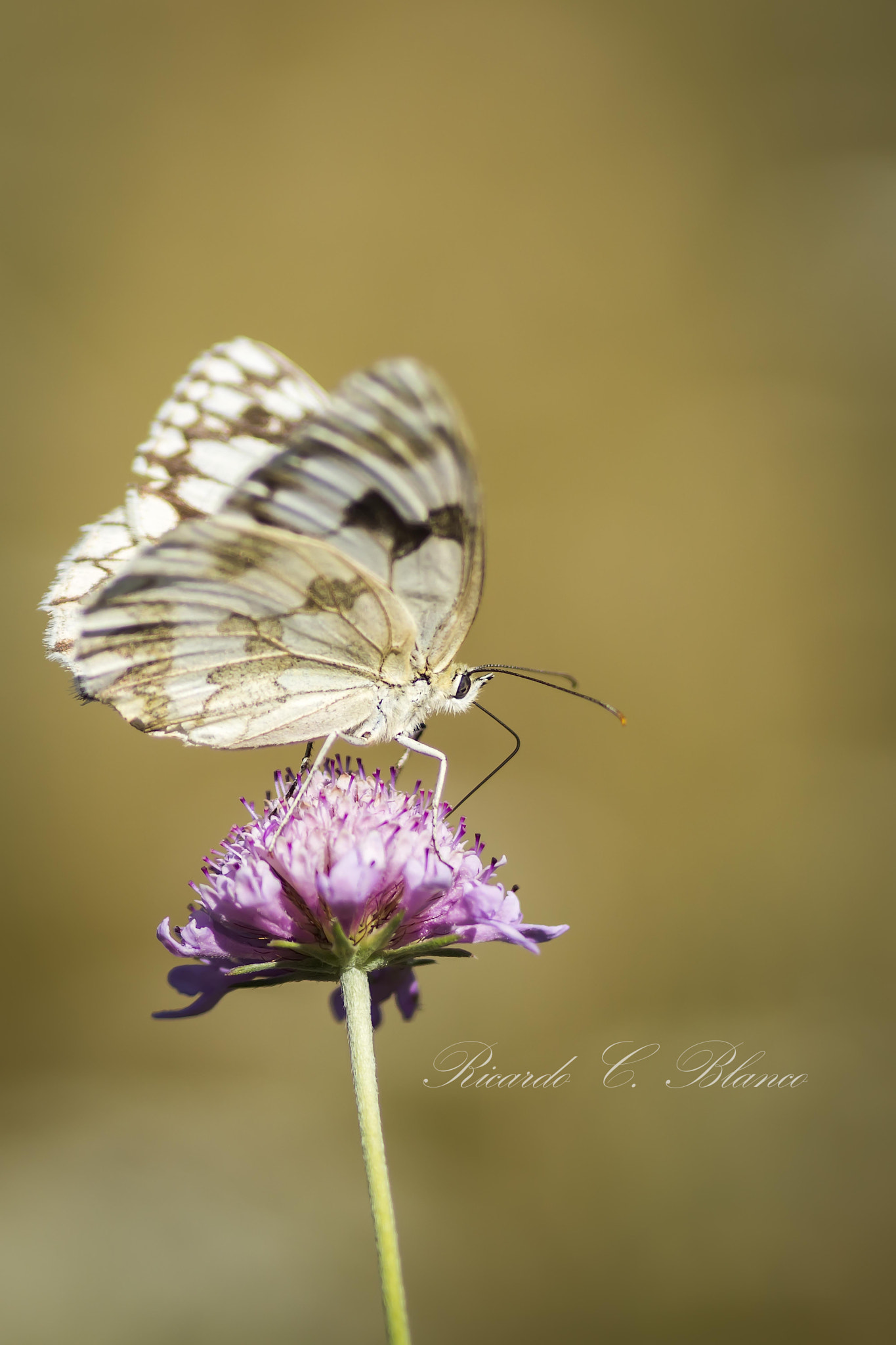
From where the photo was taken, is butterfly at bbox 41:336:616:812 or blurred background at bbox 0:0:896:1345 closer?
butterfly at bbox 41:336:616:812

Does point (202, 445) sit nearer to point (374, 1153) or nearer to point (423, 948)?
point (423, 948)

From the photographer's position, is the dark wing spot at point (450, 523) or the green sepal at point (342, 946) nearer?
the green sepal at point (342, 946)

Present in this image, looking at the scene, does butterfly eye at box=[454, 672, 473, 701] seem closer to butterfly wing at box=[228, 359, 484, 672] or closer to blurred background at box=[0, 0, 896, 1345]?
butterfly wing at box=[228, 359, 484, 672]

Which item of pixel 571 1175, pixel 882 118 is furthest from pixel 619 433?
pixel 571 1175

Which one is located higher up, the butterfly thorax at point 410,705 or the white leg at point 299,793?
the butterfly thorax at point 410,705

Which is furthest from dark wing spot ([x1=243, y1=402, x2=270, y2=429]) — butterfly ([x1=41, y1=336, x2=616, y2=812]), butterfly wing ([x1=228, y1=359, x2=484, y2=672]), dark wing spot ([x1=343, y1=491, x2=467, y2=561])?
dark wing spot ([x1=343, y1=491, x2=467, y2=561])

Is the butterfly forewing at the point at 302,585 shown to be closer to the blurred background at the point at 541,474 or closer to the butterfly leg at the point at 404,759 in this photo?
the butterfly leg at the point at 404,759

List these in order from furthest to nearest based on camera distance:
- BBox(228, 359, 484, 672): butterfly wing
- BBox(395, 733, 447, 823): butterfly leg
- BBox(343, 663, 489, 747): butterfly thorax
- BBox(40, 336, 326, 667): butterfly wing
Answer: BBox(40, 336, 326, 667): butterfly wing → BBox(343, 663, 489, 747): butterfly thorax → BBox(395, 733, 447, 823): butterfly leg → BBox(228, 359, 484, 672): butterfly wing

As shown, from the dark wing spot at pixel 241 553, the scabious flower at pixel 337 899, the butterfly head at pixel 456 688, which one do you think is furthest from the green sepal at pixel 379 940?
the dark wing spot at pixel 241 553
